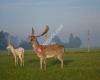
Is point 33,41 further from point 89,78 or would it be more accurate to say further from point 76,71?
point 89,78

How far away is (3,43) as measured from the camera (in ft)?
331

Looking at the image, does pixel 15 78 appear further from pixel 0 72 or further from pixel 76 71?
pixel 76 71

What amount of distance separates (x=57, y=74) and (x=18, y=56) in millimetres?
10454

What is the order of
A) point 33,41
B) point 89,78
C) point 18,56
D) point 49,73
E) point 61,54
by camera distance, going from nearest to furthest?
point 89,78
point 49,73
point 33,41
point 61,54
point 18,56

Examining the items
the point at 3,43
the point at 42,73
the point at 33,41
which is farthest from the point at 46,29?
the point at 3,43

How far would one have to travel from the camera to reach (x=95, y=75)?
19.6 m

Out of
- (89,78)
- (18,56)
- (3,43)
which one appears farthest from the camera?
(3,43)

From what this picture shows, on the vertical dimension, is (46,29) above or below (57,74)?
above

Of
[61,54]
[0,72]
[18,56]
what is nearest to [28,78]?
[0,72]

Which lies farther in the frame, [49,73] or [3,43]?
[3,43]

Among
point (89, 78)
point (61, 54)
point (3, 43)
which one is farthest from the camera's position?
point (3, 43)

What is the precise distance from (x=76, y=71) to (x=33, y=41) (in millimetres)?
4042

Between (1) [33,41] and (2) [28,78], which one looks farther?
(1) [33,41]

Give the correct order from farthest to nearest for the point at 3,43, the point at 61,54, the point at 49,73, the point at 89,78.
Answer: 1. the point at 3,43
2. the point at 61,54
3. the point at 49,73
4. the point at 89,78
